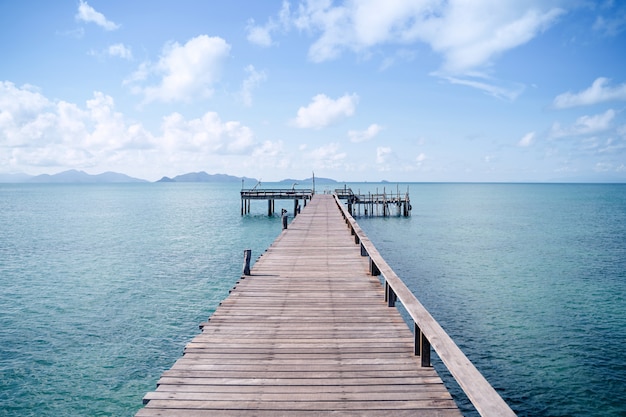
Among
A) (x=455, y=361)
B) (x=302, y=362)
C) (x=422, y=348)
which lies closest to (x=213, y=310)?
(x=302, y=362)

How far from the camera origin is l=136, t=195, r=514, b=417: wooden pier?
4605mm

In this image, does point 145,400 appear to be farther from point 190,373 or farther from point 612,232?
point 612,232

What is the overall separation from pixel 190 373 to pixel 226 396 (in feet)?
2.65

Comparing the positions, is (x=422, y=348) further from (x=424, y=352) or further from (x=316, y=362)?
(x=316, y=362)

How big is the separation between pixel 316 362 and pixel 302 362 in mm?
200

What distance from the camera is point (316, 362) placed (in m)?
5.78

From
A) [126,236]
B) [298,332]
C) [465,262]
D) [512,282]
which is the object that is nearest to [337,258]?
[298,332]

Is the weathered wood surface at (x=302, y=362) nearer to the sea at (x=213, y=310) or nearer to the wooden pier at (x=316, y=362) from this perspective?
the wooden pier at (x=316, y=362)

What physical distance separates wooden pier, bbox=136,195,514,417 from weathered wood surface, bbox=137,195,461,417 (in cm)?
1

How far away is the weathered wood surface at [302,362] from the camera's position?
4688mm

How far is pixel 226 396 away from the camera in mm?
4895

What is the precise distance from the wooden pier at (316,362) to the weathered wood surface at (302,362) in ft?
0.04

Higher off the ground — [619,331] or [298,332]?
[298,332]

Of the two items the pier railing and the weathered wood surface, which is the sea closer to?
the weathered wood surface
